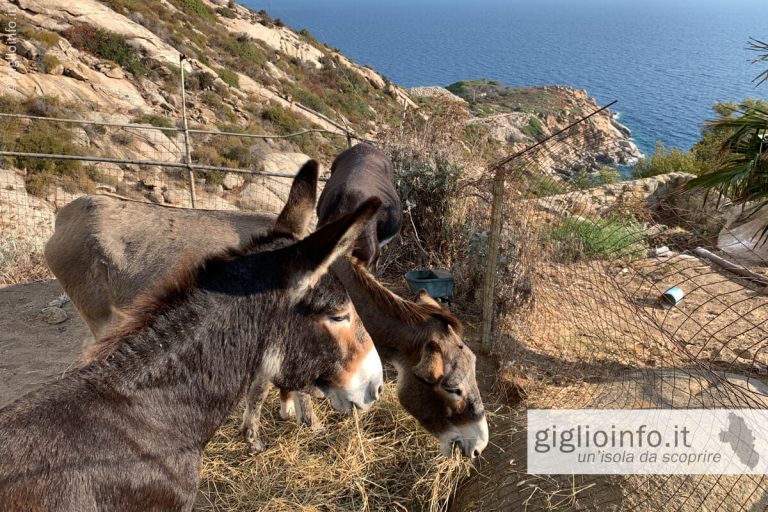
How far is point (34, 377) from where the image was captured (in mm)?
4723

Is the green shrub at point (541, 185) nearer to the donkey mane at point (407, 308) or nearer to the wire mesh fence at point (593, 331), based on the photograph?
the wire mesh fence at point (593, 331)

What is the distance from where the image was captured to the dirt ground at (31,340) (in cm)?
470

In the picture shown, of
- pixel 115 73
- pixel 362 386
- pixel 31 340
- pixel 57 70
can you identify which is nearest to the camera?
pixel 362 386

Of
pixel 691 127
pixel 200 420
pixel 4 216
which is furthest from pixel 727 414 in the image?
pixel 691 127

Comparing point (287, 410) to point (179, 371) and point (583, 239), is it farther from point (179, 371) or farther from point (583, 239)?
point (583, 239)

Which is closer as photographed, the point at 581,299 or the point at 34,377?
the point at 34,377

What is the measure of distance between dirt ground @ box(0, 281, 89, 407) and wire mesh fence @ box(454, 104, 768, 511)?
3926mm

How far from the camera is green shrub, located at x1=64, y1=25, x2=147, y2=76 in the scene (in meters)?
21.2

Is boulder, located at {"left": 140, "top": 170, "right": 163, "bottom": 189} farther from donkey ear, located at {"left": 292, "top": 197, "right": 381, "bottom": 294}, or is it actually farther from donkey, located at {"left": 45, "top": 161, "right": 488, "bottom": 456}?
donkey ear, located at {"left": 292, "top": 197, "right": 381, "bottom": 294}

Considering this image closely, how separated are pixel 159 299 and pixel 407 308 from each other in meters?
1.86

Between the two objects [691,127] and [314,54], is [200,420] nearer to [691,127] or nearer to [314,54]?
[314,54]

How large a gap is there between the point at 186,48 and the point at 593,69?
10078cm

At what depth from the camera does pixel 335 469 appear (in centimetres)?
369

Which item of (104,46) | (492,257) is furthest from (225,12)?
(492,257)
